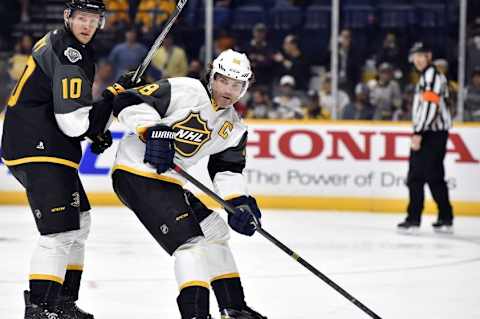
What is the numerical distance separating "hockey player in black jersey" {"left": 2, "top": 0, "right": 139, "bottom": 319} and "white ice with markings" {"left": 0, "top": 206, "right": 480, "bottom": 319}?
1.87 ft

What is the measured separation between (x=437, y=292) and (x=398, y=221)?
3.26 meters

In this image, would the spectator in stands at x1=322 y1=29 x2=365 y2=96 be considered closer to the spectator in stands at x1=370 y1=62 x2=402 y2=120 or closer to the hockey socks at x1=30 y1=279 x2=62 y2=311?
the spectator in stands at x1=370 y1=62 x2=402 y2=120

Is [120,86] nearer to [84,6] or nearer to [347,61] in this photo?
[84,6]

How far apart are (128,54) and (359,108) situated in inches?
81.2

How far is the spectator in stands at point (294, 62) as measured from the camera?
991cm

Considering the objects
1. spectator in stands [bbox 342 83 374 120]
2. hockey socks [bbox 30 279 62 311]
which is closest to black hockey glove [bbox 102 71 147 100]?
hockey socks [bbox 30 279 62 311]

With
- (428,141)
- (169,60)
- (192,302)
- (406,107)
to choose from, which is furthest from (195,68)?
(192,302)

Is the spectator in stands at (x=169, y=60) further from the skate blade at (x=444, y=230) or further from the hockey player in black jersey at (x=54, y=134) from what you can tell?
the hockey player in black jersey at (x=54, y=134)

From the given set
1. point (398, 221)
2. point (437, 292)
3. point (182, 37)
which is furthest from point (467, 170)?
point (437, 292)

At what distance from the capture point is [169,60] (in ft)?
32.9

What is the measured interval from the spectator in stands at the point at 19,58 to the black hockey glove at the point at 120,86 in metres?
5.43

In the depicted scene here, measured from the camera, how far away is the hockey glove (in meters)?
4.10

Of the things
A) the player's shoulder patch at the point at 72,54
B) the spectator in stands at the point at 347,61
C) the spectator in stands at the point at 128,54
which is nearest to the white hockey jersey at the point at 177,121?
the player's shoulder patch at the point at 72,54

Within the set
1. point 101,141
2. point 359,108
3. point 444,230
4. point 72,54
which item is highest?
point 72,54
